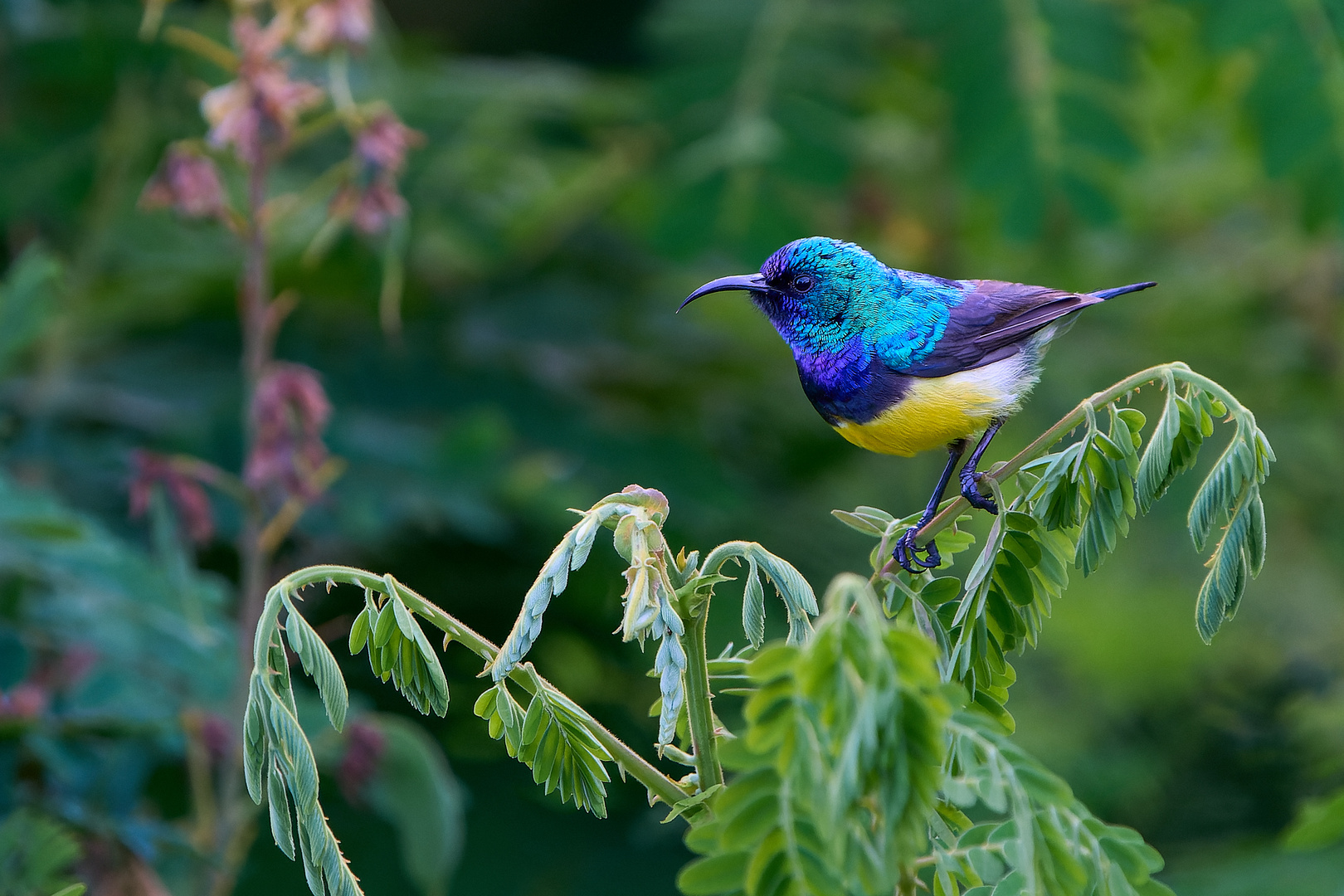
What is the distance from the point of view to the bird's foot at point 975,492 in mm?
1212

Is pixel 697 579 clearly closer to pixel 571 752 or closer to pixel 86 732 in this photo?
pixel 571 752

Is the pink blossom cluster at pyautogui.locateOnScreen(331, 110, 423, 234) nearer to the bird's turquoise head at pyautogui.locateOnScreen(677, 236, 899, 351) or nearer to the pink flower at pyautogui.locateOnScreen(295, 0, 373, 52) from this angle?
the pink flower at pyautogui.locateOnScreen(295, 0, 373, 52)

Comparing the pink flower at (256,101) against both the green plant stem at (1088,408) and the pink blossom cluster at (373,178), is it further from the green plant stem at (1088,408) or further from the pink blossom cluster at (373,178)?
the green plant stem at (1088,408)

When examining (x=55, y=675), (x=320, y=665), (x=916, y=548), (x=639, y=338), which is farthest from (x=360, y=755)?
(x=639, y=338)

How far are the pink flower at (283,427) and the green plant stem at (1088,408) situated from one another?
1005 millimetres

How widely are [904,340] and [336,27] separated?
3.29 feet

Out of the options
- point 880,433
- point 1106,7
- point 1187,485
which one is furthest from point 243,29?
point 1187,485

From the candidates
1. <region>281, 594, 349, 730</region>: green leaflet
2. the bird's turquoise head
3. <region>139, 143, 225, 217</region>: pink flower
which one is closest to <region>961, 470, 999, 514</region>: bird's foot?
the bird's turquoise head

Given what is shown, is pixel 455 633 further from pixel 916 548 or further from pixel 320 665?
pixel 916 548

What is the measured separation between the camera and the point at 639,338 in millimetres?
3477

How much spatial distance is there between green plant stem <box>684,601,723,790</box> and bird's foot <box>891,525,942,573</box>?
25cm

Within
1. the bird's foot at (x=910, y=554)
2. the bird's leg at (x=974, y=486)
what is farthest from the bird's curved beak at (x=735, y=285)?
the bird's foot at (x=910, y=554)

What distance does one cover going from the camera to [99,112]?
3076mm

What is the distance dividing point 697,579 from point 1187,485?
2.81 meters
